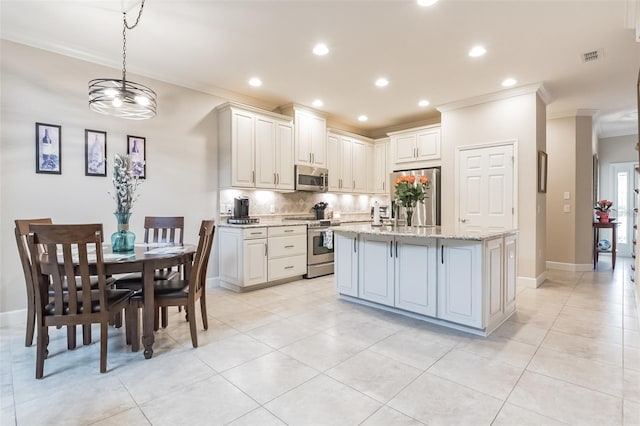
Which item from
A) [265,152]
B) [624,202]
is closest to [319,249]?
[265,152]

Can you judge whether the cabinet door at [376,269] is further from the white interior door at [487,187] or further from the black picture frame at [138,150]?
the black picture frame at [138,150]

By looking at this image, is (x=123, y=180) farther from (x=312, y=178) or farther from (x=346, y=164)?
(x=346, y=164)

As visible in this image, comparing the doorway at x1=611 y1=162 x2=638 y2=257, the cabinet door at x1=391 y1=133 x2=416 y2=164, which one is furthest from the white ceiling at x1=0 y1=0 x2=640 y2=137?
the doorway at x1=611 y1=162 x2=638 y2=257

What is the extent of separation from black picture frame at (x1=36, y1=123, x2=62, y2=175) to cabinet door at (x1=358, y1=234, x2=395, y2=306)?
335 cm

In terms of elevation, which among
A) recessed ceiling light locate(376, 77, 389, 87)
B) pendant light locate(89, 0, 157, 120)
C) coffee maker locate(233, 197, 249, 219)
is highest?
recessed ceiling light locate(376, 77, 389, 87)

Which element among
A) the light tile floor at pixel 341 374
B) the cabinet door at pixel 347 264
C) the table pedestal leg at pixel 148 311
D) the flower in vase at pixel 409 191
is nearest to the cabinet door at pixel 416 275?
the light tile floor at pixel 341 374

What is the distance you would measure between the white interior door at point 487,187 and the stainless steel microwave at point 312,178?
2.25 metres

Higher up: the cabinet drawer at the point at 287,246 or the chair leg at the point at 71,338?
the cabinet drawer at the point at 287,246

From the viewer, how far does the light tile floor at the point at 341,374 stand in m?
1.77

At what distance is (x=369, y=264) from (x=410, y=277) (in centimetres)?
52

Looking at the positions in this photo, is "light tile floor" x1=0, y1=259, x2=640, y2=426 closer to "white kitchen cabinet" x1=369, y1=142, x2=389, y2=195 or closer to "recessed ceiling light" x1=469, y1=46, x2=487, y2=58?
"recessed ceiling light" x1=469, y1=46, x2=487, y2=58

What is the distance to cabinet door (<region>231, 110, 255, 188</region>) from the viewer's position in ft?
14.8

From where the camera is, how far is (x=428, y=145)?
18.5ft

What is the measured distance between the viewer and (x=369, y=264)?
3.57 metres
